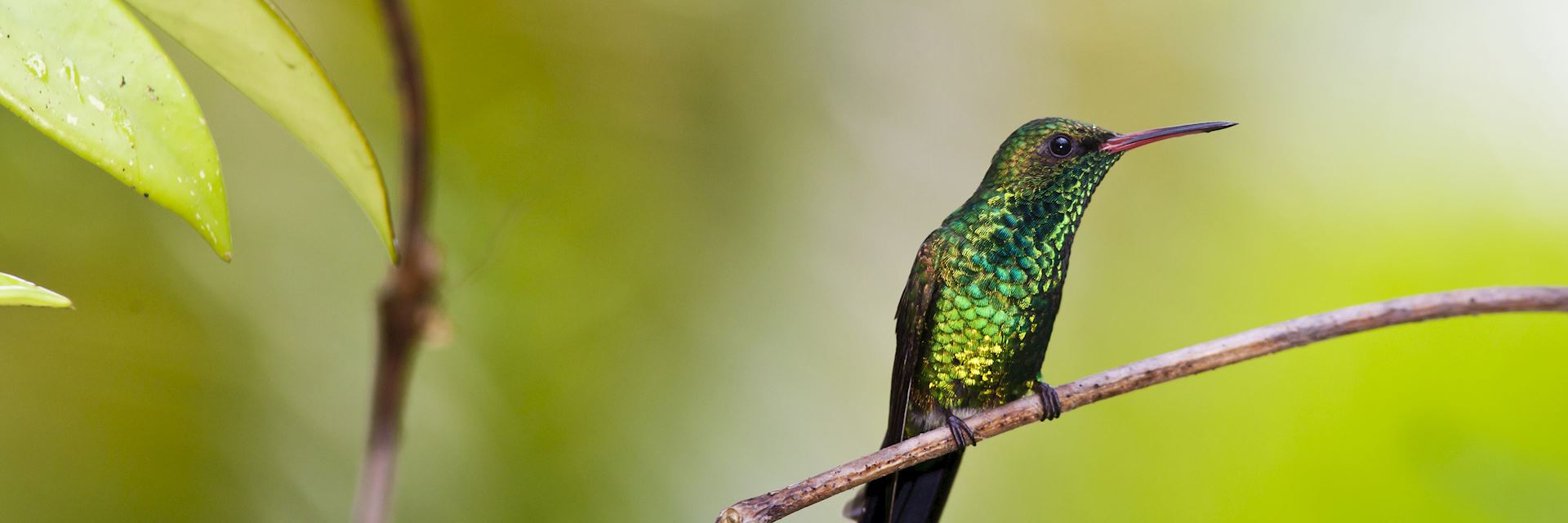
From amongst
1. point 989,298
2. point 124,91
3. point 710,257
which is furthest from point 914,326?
point 710,257

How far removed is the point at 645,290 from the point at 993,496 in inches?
29.5

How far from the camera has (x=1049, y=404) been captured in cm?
100

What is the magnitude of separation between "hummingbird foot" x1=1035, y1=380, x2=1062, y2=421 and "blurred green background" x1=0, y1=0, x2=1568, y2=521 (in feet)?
2.39

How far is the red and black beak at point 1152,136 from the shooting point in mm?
880

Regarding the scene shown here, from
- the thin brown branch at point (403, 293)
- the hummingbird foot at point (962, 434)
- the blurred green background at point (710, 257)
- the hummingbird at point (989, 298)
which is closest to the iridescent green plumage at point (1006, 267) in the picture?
the hummingbird at point (989, 298)

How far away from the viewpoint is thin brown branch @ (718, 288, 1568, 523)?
0.78 meters

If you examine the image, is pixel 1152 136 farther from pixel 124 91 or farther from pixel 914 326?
pixel 124 91

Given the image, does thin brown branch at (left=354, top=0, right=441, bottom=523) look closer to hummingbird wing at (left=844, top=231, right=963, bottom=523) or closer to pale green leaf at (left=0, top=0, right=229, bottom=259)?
pale green leaf at (left=0, top=0, right=229, bottom=259)

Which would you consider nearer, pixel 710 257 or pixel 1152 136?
pixel 1152 136

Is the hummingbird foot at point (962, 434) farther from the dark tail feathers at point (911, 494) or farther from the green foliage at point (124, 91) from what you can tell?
the green foliage at point (124, 91)

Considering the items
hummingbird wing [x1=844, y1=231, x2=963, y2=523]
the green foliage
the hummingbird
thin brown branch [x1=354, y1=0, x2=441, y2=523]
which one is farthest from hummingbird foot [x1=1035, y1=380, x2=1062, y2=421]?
the green foliage

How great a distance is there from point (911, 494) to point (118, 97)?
792mm

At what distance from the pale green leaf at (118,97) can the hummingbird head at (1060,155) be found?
728 mm

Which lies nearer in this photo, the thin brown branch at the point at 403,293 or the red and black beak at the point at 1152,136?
the thin brown branch at the point at 403,293
